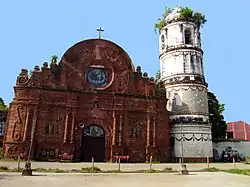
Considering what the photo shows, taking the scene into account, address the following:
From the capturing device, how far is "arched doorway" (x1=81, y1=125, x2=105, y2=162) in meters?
26.8

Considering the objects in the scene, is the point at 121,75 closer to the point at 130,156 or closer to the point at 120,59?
the point at 120,59

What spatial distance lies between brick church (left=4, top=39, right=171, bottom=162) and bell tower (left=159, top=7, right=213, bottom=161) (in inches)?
75.8

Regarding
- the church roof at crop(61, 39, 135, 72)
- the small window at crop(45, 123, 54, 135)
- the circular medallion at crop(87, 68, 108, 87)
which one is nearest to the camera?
the small window at crop(45, 123, 54, 135)

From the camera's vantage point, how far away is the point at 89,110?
27516mm

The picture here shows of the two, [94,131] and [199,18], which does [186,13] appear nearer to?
[199,18]

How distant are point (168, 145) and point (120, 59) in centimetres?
1102

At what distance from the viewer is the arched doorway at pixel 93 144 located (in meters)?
26.8

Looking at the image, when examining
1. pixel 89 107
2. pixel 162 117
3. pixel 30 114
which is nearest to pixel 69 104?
pixel 89 107

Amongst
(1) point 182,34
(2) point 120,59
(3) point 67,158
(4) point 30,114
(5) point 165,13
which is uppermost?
(5) point 165,13

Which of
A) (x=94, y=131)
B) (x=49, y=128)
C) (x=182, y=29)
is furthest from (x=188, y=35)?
(x=49, y=128)

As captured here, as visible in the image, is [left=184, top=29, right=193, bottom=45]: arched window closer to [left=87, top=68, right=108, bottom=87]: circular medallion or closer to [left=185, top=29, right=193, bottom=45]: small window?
[left=185, top=29, right=193, bottom=45]: small window

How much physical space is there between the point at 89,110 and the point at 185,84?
11.7 meters

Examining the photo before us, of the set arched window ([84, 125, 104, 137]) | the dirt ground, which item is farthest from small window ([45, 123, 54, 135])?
the dirt ground

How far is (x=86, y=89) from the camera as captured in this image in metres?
28.2
